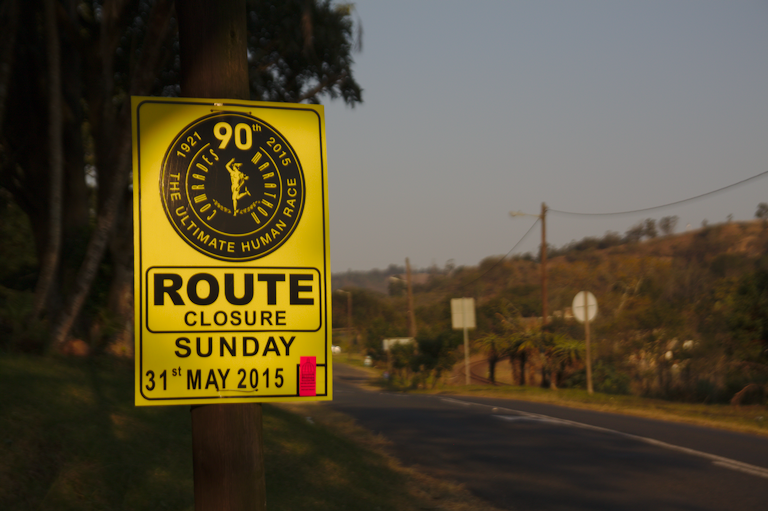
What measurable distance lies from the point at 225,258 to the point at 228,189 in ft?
0.95

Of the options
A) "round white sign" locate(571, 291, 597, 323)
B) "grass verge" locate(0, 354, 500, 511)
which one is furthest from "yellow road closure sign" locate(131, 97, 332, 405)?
"round white sign" locate(571, 291, 597, 323)

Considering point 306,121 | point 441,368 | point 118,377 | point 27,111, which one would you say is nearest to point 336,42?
point 27,111

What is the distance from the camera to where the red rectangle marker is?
2.99m

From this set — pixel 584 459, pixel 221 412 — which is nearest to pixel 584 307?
pixel 584 459

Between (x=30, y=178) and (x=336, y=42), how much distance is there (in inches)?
246

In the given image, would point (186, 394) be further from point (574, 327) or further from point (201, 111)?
point (574, 327)

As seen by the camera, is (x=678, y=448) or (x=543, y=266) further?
(x=543, y=266)

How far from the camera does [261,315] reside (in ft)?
9.73

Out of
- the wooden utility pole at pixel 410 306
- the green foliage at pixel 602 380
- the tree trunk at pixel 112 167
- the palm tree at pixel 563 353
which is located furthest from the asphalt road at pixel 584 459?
the wooden utility pole at pixel 410 306

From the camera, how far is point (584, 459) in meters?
9.78

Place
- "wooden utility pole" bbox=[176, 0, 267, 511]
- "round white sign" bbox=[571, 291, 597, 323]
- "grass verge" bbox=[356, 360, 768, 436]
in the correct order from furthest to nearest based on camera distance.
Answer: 1. "round white sign" bbox=[571, 291, 597, 323]
2. "grass verge" bbox=[356, 360, 768, 436]
3. "wooden utility pole" bbox=[176, 0, 267, 511]

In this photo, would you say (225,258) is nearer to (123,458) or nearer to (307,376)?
(307,376)

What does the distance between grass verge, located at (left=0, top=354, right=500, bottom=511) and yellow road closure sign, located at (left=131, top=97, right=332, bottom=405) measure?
114 inches

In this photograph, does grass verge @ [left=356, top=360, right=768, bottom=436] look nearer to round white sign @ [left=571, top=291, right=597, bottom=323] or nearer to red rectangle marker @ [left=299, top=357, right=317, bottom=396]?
round white sign @ [left=571, top=291, right=597, bottom=323]
